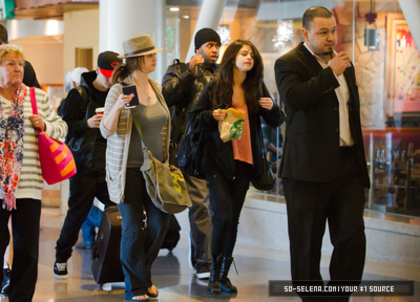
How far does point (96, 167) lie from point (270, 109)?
175cm

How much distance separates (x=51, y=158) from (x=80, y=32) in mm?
8926

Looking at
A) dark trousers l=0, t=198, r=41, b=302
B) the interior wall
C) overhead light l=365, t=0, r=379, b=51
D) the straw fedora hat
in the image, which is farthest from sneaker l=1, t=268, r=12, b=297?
the interior wall

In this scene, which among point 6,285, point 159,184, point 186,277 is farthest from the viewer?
point 186,277

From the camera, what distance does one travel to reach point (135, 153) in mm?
4223

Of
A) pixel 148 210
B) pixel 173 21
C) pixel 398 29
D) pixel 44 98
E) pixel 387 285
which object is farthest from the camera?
pixel 173 21

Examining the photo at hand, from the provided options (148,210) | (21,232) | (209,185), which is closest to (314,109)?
(209,185)

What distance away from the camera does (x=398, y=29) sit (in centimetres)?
675

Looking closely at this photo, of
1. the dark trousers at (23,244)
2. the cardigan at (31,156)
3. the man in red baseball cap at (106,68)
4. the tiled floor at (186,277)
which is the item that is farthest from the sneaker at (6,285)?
the man in red baseball cap at (106,68)

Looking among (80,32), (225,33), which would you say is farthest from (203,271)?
(80,32)

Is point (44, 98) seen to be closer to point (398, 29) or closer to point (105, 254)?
point (105, 254)

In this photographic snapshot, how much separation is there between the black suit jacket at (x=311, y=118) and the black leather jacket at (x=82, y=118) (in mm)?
2077

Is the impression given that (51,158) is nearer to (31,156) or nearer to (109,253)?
(31,156)

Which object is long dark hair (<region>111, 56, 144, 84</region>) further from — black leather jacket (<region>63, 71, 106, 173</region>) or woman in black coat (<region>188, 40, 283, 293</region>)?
black leather jacket (<region>63, 71, 106, 173</region>)

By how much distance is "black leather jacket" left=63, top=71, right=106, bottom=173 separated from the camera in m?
5.06
